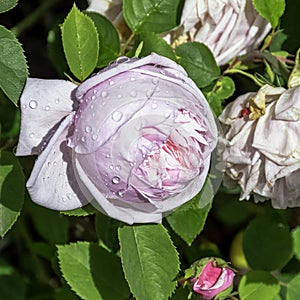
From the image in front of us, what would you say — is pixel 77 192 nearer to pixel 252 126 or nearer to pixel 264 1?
pixel 252 126

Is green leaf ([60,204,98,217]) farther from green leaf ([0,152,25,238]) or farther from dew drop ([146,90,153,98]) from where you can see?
dew drop ([146,90,153,98])

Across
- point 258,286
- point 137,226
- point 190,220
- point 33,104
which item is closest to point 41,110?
point 33,104

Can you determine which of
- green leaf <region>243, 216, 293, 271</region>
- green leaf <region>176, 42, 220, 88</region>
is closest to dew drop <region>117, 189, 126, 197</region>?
green leaf <region>176, 42, 220, 88</region>

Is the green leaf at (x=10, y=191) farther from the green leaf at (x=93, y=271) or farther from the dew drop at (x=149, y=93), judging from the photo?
the dew drop at (x=149, y=93)

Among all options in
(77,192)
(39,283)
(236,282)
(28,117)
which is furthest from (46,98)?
(39,283)

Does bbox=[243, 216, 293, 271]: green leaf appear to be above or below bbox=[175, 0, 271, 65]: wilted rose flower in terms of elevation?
below

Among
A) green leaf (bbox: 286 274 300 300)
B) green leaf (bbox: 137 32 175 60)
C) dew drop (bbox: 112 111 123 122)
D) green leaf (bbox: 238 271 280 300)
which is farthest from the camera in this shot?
green leaf (bbox: 286 274 300 300)
